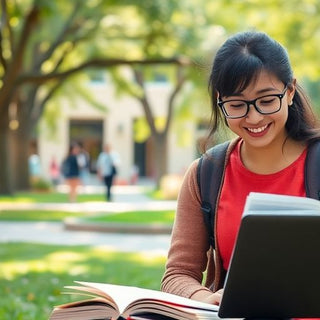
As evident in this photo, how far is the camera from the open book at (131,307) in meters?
2.54

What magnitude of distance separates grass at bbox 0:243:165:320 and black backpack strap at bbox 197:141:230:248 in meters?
2.92

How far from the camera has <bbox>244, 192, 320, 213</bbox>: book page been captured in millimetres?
2482

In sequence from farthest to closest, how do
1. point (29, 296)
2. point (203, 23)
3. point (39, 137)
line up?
point (39, 137) < point (203, 23) < point (29, 296)

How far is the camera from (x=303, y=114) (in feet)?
10.4

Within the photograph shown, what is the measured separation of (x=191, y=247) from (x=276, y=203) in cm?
74

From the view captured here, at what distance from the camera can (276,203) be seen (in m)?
2.49

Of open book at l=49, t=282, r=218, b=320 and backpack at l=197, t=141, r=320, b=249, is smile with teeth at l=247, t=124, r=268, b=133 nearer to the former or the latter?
backpack at l=197, t=141, r=320, b=249

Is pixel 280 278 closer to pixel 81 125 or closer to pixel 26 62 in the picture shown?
pixel 26 62

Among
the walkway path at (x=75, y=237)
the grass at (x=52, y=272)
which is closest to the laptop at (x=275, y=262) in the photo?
the grass at (x=52, y=272)

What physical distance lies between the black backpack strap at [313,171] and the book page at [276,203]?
43cm

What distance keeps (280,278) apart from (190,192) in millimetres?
718

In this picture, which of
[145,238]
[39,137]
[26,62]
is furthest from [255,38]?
[39,137]

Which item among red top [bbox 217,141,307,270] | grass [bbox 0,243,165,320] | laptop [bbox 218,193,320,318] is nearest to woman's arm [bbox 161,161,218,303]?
red top [bbox 217,141,307,270]

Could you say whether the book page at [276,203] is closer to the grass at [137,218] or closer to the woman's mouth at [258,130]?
the woman's mouth at [258,130]
